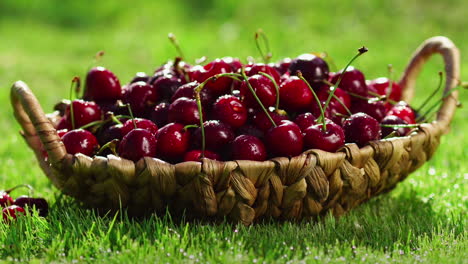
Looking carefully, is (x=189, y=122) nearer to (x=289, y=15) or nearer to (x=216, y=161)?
(x=216, y=161)

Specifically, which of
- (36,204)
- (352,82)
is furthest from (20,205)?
(352,82)

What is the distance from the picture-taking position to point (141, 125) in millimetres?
2443

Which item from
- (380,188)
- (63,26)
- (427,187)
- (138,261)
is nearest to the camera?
(138,261)

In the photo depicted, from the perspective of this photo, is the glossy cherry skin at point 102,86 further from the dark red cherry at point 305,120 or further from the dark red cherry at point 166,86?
the dark red cherry at point 305,120

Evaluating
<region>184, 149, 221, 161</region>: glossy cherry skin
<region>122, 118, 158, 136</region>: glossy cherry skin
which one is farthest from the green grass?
<region>122, 118, 158, 136</region>: glossy cherry skin

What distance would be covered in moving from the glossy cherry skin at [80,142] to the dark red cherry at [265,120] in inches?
25.7

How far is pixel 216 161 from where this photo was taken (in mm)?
2123

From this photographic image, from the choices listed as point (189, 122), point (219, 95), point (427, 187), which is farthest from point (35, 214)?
point (427, 187)

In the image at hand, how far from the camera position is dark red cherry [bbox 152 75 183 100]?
2701 mm

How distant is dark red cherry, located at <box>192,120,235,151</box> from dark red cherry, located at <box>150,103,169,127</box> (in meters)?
0.25

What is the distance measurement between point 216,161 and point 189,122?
319 millimetres

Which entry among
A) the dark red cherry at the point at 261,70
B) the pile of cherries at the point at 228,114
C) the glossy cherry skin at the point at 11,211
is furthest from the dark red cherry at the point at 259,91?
the glossy cherry skin at the point at 11,211

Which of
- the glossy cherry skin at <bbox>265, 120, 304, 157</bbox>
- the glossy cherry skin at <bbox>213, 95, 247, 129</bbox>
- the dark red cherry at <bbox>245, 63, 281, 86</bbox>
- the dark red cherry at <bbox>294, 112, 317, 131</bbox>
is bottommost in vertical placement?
the glossy cherry skin at <bbox>265, 120, 304, 157</bbox>

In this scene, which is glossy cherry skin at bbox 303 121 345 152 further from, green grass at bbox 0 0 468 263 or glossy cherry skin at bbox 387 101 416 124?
glossy cherry skin at bbox 387 101 416 124
